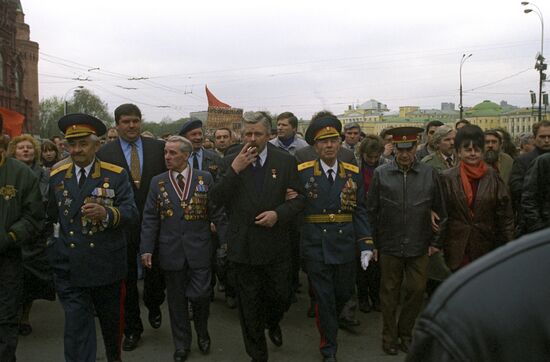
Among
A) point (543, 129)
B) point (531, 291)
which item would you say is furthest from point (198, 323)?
point (531, 291)

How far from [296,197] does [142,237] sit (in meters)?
1.48

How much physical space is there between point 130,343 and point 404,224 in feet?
9.27

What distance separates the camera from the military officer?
500 cm

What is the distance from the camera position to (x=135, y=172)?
18.5 feet

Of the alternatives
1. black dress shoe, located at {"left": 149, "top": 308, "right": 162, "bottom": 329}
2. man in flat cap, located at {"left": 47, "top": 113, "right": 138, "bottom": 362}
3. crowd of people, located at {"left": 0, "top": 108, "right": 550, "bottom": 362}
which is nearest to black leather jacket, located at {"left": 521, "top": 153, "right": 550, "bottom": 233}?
crowd of people, located at {"left": 0, "top": 108, "right": 550, "bottom": 362}

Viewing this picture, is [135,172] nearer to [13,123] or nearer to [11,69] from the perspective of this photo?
[13,123]

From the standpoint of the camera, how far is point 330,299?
4980 millimetres

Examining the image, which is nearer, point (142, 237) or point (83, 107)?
point (142, 237)

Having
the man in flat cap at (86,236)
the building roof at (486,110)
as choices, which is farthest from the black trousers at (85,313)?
the building roof at (486,110)

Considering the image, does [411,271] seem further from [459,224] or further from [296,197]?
[296,197]

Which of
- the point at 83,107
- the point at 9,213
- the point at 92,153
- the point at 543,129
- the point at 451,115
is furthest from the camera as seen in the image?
the point at 451,115

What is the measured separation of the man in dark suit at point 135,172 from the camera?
215 inches

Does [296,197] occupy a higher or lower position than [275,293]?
higher

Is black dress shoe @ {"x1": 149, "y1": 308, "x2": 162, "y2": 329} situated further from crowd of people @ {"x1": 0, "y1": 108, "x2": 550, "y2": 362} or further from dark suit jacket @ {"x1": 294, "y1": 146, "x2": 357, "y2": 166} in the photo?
dark suit jacket @ {"x1": 294, "y1": 146, "x2": 357, "y2": 166}
